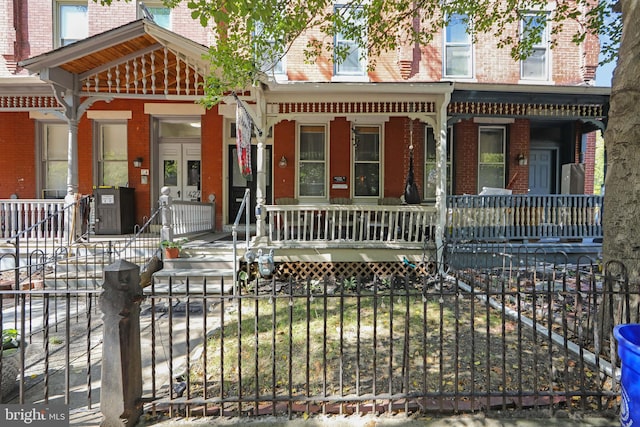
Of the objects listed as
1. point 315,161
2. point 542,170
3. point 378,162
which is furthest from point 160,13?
point 542,170

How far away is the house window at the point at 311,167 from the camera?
36.0ft

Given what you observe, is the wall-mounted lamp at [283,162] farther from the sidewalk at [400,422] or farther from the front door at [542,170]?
the sidewalk at [400,422]

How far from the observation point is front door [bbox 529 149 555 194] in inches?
450

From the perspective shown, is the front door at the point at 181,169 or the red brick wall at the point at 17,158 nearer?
the red brick wall at the point at 17,158

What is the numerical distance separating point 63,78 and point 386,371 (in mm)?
8688

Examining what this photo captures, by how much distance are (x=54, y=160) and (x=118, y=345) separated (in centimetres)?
1063

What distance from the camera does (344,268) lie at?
8.34 m

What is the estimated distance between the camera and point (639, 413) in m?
2.22

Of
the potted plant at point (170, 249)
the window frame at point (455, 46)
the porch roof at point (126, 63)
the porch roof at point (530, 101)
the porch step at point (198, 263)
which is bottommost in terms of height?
Result: the porch step at point (198, 263)

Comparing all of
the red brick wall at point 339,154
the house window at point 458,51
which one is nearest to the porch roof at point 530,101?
the house window at point 458,51

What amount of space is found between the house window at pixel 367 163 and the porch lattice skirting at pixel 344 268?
125 inches

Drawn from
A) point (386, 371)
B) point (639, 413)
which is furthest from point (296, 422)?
point (639, 413)

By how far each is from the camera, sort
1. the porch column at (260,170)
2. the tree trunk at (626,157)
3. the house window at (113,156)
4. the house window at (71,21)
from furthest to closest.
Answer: the house window at (71,21) < the house window at (113,156) < the porch column at (260,170) < the tree trunk at (626,157)

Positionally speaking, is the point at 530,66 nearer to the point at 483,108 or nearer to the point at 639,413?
the point at 483,108
